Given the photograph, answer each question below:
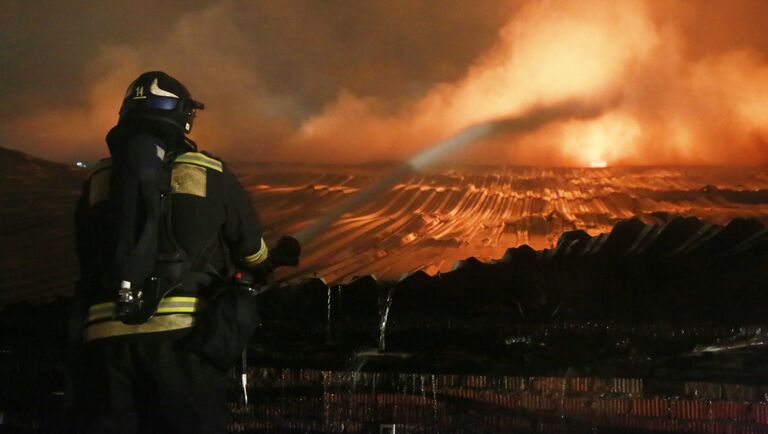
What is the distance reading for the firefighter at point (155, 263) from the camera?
116 inches

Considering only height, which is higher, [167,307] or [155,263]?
[155,263]

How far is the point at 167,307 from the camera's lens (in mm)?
3033

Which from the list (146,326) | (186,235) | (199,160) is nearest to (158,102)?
(199,160)

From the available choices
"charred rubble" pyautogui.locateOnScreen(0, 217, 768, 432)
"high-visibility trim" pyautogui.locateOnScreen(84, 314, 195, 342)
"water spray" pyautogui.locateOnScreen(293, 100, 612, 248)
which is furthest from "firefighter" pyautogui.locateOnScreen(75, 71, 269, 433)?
"water spray" pyautogui.locateOnScreen(293, 100, 612, 248)

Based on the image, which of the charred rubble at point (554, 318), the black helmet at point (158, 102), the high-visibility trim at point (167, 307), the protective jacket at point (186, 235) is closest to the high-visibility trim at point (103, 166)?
the protective jacket at point (186, 235)

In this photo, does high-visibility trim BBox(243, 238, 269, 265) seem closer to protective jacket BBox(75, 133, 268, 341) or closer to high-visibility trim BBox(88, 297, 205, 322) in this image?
protective jacket BBox(75, 133, 268, 341)

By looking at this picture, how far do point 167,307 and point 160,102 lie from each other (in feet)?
2.37

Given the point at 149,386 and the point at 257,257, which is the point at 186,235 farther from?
the point at 149,386

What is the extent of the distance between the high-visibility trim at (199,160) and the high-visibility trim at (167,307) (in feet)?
1.48

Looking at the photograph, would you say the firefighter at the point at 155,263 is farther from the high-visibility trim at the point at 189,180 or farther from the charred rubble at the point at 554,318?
the charred rubble at the point at 554,318

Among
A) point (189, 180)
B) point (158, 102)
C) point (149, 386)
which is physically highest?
point (158, 102)

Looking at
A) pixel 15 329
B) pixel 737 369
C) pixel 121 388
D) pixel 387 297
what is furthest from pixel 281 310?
pixel 737 369

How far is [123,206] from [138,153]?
0.60ft

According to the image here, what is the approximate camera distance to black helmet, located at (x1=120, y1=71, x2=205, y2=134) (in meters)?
3.19
